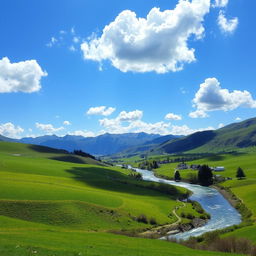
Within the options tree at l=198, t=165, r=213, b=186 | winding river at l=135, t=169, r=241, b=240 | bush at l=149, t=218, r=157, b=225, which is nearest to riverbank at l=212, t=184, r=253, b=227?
winding river at l=135, t=169, r=241, b=240

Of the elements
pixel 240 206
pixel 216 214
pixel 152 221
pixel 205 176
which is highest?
pixel 205 176

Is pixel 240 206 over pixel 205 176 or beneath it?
beneath

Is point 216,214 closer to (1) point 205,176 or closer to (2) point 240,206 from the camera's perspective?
(2) point 240,206

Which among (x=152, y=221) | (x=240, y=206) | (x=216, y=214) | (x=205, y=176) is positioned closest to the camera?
(x=152, y=221)

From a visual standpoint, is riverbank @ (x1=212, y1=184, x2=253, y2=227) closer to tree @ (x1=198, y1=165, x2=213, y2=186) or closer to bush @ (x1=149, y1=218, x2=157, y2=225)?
tree @ (x1=198, y1=165, x2=213, y2=186)

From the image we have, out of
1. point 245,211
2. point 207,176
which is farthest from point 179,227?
point 207,176

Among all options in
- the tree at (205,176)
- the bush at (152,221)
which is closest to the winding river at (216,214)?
the bush at (152,221)

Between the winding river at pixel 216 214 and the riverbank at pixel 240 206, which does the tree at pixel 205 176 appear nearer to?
the riverbank at pixel 240 206

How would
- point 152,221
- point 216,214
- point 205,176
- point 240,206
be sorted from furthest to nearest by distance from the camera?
point 205,176
point 240,206
point 216,214
point 152,221

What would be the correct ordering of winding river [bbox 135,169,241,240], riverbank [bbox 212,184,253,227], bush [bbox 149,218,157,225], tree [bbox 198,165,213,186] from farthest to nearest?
tree [bbox 198,165,213,186]
bush [bbox 149,218,157,225]
riverbank [bbox 212,184,253,227]
winding river [bbox 135,169,241,240]

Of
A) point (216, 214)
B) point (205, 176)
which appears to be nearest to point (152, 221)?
point (216, 214)

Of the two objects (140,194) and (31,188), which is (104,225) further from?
(140,194)

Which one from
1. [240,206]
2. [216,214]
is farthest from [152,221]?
[240,206]

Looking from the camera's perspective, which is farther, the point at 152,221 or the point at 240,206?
the point at 240,206
